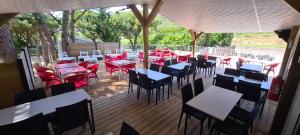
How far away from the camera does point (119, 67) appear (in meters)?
6.11

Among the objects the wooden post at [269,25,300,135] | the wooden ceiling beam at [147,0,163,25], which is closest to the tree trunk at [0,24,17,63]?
A: the wooden ceiling beam at [147,0,163,25]

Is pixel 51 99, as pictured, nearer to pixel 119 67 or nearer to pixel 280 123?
pixel 119 67

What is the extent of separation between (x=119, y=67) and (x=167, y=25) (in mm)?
12709

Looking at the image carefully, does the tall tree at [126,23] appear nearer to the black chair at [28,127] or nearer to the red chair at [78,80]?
the red chair at [78,80]

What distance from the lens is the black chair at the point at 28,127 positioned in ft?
5.90

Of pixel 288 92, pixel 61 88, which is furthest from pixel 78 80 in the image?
pixel 288 92

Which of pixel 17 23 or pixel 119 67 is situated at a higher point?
pixel 17 23

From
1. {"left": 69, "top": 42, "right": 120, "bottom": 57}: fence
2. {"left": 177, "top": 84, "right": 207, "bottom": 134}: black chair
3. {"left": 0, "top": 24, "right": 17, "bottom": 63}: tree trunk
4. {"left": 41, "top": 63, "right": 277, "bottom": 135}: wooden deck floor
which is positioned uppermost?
{"left": 0, "top": 24, "right": 17, "bottom": 63}: tree trunk

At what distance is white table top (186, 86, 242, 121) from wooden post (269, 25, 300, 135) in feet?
2.06

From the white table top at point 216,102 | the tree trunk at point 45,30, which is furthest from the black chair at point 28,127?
the tree trunk at point 45,30

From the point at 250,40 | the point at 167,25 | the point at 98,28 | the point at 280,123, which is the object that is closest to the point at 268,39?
the point at 250,40

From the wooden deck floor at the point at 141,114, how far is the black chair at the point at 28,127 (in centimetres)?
113

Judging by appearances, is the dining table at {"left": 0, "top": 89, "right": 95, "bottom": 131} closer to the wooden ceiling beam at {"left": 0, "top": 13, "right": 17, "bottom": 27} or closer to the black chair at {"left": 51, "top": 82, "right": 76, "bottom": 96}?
the black chair at {"left": 51, "top": 82, "right": 76, "bottom": 96}

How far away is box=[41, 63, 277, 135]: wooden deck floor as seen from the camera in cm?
A: 317
